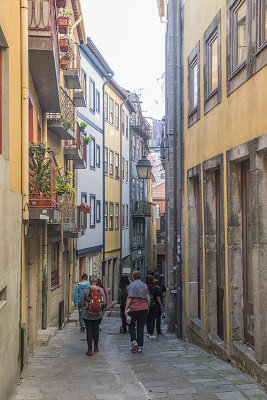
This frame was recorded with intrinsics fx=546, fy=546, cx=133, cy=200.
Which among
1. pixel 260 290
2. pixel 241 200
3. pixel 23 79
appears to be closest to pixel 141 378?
pixel 260 290

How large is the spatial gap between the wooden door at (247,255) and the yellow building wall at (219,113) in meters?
0.54

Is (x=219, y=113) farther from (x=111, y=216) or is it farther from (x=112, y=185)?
(x=112, y=185)

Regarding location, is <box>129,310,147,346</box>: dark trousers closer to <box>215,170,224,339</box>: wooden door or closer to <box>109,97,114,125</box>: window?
<box>215,170,224,339</box>: wooden door

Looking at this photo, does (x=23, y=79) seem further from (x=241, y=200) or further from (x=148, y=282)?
(x=148, y=282)

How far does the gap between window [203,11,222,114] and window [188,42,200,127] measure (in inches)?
35.1

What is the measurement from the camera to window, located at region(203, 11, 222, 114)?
1018cm

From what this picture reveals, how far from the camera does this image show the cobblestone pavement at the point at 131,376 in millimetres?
6863

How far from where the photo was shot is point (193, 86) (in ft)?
43.7

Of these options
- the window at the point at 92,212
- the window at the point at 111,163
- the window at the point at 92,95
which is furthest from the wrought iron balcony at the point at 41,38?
the window at the point at 111,163

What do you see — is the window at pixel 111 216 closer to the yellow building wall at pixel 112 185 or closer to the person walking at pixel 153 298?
the yellow building wall at pixel 112 185

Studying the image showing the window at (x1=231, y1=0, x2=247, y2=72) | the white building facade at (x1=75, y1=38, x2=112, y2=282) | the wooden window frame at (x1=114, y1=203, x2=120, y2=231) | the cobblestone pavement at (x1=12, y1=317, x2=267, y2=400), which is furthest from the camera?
the wooden window frame at (x1=114, y1=203, x2=120, y2=231)

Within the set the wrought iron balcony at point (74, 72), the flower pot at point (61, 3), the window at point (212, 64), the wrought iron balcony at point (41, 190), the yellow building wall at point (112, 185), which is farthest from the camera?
the yellow building wall at point (112, 185)

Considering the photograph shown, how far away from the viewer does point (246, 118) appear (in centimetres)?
816

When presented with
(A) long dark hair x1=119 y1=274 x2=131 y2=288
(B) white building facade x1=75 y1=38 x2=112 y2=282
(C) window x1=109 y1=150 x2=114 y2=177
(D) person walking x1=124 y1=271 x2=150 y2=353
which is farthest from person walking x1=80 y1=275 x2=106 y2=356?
(C) window x1=109 y1=150 x2=114 y2=177
